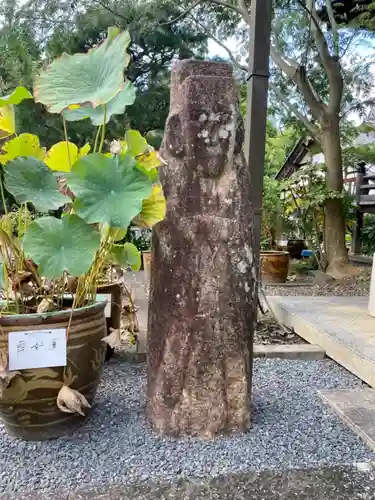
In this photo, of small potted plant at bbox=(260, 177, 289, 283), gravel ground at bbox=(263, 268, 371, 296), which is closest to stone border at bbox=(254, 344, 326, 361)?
gravel ground at bbox=(263, 268, 371, 296)

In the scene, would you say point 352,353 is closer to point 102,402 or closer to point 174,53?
point 102,402

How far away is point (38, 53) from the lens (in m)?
6.04

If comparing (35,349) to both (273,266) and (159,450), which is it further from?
Result: (273,266)

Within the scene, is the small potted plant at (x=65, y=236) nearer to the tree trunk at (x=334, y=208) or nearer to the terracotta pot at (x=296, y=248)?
the tree trunk at (x=334, y=208)

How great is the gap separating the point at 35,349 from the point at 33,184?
20.7 inches

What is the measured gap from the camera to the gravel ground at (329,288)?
4.15m

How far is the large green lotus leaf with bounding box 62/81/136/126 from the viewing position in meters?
1.41

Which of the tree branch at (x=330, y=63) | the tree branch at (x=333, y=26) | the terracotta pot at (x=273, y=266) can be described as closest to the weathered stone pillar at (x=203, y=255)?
the terracotta pot at (x=273, y=266)

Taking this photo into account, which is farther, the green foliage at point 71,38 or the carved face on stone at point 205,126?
the green foliage at point 71,38

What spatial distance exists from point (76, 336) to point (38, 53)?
5750mm

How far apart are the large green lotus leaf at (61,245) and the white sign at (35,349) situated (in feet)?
0.66

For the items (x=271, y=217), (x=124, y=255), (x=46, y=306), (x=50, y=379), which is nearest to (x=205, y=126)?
(x=124, y=255)

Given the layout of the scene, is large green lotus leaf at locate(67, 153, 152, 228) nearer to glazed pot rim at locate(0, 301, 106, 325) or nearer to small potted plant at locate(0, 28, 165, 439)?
small potted plant at locate(0, 28, 165, 439)

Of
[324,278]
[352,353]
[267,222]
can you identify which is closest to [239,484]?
[352,353]
